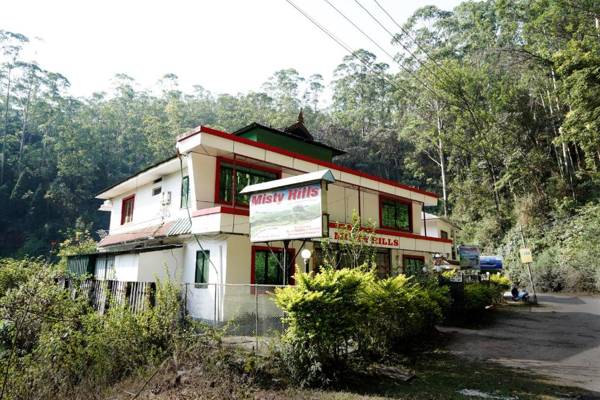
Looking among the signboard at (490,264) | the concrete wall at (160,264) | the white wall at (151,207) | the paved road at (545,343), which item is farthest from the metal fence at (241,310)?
the signboard at (490,264)

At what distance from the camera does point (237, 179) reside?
15.4 metres

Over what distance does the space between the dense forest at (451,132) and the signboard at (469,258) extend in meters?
9.21

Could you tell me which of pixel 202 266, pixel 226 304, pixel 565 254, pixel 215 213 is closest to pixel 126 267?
pixel 202 266

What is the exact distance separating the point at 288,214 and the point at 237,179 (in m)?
5.33

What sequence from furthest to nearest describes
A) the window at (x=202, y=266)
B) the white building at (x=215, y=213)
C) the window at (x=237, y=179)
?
the window at (x=237, y=179) < the window at (x=202, y=266) < the white building at (x=215, y=213)

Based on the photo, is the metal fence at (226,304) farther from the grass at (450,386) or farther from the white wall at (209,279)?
the grass at (450,386)

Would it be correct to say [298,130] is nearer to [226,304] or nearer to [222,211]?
[222,211]

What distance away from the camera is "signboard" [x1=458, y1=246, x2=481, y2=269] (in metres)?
22.3

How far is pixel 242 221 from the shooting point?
42.8 feet

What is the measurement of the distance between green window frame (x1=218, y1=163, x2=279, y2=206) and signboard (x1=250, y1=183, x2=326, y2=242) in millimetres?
3018

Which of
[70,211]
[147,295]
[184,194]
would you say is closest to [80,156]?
[70,211]

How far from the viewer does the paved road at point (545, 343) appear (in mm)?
8613

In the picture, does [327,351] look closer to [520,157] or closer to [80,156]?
[520,157]

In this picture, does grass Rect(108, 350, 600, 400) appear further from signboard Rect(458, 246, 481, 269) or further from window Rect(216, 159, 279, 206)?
signboard Rect(458, 246, 481, 269)
